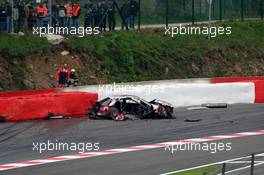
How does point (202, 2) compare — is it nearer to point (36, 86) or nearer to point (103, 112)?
point (36, 86)

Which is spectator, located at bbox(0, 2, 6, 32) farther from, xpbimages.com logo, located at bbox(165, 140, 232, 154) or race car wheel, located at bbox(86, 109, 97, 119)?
xpbimages.com logo, located at bbox(165, 140, 232, 154)

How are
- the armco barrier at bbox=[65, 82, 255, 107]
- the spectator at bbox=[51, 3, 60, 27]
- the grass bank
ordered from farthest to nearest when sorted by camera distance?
the spectator at bbox=[51, 3, 60, 27]
the grass bank
the armco barrier at bbox=[65, 82, 255, 107]

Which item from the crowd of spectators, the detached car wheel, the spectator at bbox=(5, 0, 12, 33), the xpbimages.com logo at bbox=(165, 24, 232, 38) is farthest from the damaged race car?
the xpbimages.com logo at bbox=(165, 24, 232, 38)

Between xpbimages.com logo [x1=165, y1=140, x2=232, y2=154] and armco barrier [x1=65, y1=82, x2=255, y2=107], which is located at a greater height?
armco barrier [x1=65, y1=82, x2=255, y2=107]

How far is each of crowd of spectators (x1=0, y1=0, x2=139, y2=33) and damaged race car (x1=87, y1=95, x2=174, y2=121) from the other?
8.04 m

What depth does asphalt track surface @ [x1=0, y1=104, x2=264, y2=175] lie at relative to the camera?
69.7ft

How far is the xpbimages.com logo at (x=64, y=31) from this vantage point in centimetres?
3562

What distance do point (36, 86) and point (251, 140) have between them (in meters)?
10.9

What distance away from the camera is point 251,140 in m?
25.4

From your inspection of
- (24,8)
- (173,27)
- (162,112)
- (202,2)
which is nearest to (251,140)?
(162,112)

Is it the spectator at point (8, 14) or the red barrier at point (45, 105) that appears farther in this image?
the spectator at point (8, 14)

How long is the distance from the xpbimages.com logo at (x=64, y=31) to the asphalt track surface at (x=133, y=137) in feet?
26.1

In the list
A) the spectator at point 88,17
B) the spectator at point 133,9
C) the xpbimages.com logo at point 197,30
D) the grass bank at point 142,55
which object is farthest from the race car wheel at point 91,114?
the xpbimages.com logo at point 197,30

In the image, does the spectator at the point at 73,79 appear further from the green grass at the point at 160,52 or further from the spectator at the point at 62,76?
the green grass at the point at 160,52
